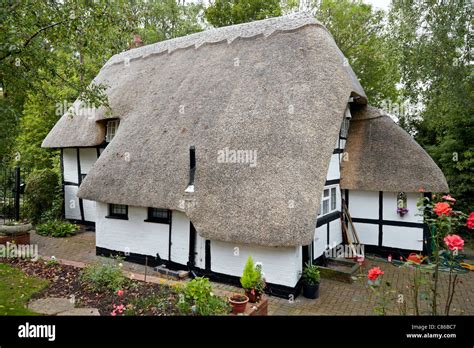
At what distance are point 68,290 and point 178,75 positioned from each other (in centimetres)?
858

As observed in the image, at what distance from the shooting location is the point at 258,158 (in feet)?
27.9

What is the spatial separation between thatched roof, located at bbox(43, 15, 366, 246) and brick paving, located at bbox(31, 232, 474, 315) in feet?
5.26

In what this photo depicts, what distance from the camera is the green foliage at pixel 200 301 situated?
17.1ft

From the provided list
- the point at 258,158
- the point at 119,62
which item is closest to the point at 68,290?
the point at 258,158

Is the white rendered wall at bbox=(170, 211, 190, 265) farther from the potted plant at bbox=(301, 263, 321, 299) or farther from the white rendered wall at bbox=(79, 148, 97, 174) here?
the white rendered wall at bbox=(79, 148, 97, 174)

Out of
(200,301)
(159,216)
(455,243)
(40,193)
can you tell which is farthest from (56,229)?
(455,243)

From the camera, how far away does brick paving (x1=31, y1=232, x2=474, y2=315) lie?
24.4ft

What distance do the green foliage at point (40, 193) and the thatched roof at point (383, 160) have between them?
13223mm

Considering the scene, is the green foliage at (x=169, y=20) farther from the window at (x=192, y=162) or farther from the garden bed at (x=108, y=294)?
the garden bed at (x=108, y=294)

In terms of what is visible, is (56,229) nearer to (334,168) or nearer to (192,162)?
(192,162)

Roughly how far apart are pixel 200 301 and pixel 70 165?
12747 millimetres

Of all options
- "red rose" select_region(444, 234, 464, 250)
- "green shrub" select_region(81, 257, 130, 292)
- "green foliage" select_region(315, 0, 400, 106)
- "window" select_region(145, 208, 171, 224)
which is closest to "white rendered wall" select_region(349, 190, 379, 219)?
"window" select_region(145, 208, 171, 224)

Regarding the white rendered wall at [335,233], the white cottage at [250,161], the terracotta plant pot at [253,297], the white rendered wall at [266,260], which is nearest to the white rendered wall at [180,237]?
the white cottage at [250,161]

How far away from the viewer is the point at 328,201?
10.6 m
